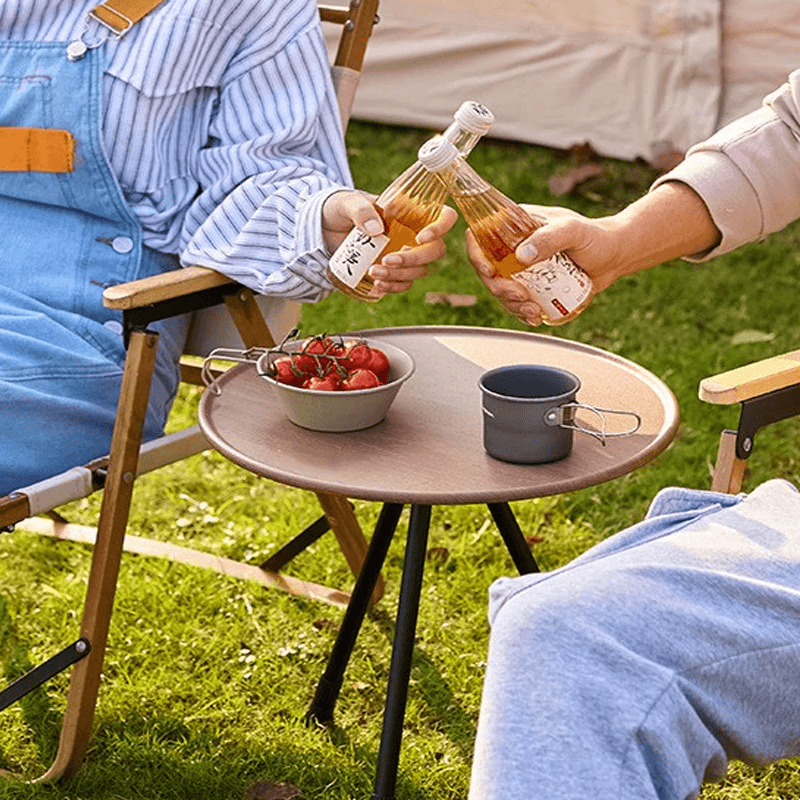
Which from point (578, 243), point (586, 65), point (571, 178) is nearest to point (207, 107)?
point (578, 243)

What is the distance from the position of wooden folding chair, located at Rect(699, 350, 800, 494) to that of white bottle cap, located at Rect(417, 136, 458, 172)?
18.6 inches

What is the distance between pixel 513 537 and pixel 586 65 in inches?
141

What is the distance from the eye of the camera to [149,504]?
3.53 meters

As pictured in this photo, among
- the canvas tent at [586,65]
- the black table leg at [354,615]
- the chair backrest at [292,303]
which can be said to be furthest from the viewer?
the canvas tent at [586,65]

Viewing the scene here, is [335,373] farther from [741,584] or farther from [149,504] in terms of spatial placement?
[149,504]

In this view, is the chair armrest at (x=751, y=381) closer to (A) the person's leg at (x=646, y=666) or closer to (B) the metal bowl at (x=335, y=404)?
(A) the person's leg at (x=646, y=666)

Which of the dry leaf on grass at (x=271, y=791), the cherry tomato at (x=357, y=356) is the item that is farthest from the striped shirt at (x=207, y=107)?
the dry leaf on grass at (x=271, y=791)

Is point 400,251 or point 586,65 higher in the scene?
point 400,251

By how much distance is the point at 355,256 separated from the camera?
2162 mm

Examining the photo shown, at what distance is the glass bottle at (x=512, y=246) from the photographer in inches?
83.8

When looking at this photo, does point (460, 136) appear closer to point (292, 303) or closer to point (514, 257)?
point (514, 257)

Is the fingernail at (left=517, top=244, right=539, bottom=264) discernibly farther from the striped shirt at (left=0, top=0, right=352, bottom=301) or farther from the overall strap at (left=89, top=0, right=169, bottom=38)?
the overall strap at (left=89, top=0, right=169, bottom=38)

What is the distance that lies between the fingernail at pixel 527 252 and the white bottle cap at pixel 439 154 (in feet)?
0.59

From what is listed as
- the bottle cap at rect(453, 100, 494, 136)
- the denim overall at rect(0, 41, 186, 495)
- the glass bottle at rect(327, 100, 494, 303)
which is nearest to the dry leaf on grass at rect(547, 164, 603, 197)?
the denim overall at rect(0, 41, 186, 495)
